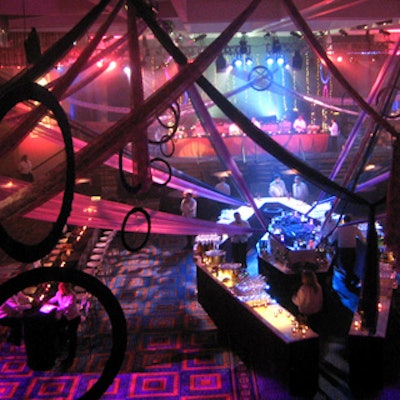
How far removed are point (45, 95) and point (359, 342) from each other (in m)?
4.82

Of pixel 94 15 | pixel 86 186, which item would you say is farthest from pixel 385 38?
pixel 94 15

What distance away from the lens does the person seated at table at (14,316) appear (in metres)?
6.61

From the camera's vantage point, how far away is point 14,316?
6594mm

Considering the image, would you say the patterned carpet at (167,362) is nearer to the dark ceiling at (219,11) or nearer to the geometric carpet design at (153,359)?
the geometric carpet design at (153,359)

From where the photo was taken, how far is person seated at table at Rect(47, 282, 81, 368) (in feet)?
20.7

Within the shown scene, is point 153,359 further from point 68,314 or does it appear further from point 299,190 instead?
point 299,190

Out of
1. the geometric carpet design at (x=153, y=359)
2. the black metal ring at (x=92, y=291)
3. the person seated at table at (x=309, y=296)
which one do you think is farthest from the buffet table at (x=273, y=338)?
the black metal ring at (x=92, y=291)

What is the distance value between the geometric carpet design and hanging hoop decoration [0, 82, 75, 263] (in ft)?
13.4

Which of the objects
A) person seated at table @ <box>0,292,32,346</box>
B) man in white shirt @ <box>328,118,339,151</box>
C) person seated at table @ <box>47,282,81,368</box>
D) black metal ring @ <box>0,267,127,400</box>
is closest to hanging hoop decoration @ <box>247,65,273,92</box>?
person seated at table @ <box>47,282,81,368</box>

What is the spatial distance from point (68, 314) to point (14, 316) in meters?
0.85

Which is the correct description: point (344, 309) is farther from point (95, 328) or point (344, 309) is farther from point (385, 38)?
point (385, 38)

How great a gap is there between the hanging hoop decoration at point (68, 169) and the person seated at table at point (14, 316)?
4.97m

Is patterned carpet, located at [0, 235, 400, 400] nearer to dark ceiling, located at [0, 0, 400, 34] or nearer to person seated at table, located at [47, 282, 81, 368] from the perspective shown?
person seated at table, located at [47, 282, 81, 368]

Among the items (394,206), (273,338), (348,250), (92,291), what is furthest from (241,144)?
(92,291)
